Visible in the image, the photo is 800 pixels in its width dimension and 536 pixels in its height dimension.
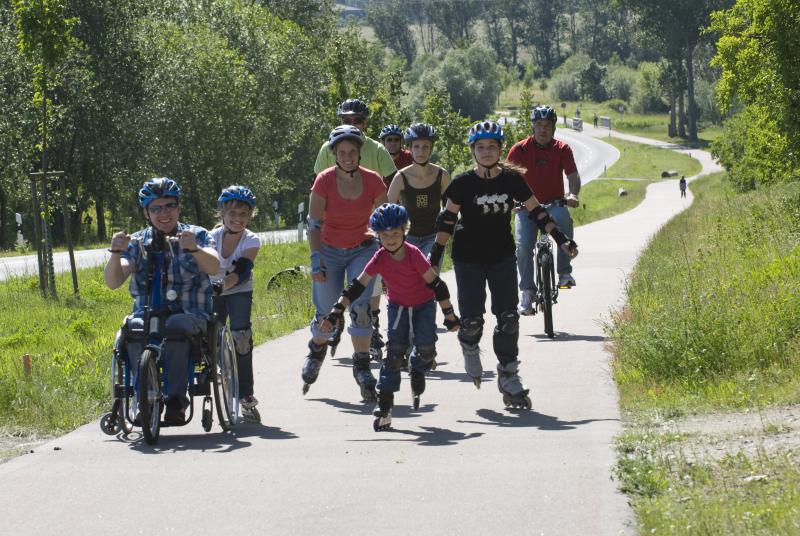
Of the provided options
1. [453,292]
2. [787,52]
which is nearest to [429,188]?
[453,292]

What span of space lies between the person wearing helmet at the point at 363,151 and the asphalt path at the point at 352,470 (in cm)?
193

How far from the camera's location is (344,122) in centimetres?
1134

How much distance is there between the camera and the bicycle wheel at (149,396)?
7805 millimetres

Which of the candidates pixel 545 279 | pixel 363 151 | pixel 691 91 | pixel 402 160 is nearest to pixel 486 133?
pixel 363 151

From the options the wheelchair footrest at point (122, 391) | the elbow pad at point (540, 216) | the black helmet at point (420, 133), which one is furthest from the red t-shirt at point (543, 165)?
the wheelchair footrest at point (122, 391)

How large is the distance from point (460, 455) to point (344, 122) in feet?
15.1

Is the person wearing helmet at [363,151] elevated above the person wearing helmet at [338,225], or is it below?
above

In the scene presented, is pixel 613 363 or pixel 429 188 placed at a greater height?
pixel 429 188

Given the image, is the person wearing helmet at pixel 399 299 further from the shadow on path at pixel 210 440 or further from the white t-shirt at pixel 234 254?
the white t-shirt at pixel 234 254

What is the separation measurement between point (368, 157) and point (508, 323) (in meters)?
2.99

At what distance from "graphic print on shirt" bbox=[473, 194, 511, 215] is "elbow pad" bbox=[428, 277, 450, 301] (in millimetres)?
796

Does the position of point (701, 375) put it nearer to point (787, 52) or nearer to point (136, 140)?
point (787, 52)

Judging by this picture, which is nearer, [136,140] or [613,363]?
[613,363]

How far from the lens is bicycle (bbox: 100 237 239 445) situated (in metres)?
7.94
